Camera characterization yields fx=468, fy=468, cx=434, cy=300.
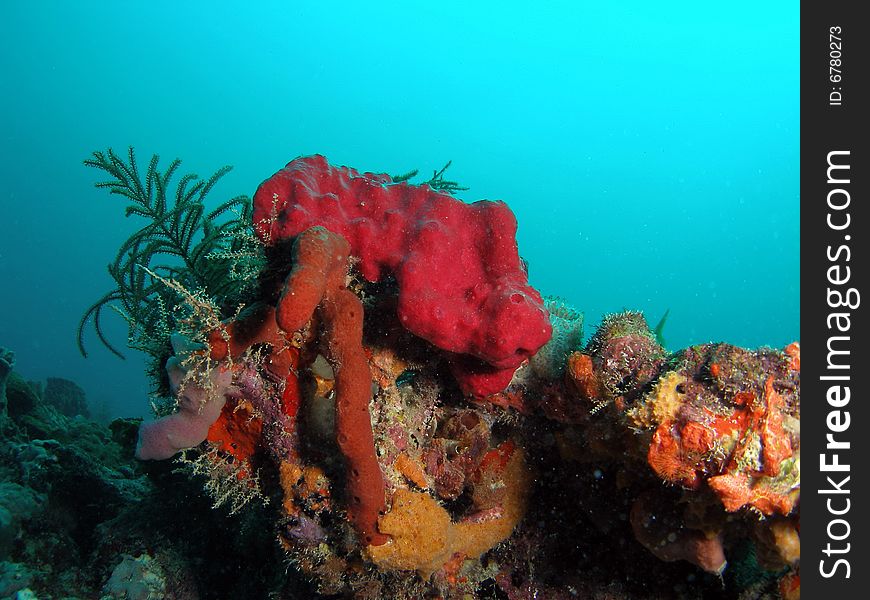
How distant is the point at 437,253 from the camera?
2.57 m

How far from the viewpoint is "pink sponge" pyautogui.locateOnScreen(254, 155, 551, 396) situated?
242 centimetres

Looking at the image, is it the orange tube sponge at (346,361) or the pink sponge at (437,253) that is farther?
the pink sponge at (437,253)

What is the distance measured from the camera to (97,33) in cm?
9644

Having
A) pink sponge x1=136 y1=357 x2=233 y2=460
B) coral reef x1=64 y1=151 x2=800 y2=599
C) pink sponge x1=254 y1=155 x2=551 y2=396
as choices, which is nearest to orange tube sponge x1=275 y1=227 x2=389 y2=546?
coral reef x1=64 y1=151 x2=800 y2=599

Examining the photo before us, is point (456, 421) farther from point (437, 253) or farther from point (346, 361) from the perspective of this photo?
point (437, 253)

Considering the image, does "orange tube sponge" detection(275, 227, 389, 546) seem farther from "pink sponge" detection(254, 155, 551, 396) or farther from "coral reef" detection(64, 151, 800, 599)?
"pink sponge" detection(254, 155, 551, 396)

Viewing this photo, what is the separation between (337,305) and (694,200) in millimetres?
156016

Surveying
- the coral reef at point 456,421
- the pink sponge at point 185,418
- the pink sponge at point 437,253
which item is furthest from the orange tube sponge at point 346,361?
the pink sponge at point 185,418

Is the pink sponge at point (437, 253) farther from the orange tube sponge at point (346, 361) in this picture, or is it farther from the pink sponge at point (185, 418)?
the pink sponge at point (185, 418)

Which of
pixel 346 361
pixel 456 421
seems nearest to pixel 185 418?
pixel 346 361

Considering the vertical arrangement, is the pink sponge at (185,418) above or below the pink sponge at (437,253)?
below

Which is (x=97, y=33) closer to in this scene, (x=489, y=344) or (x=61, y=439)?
(x=61, y=439)

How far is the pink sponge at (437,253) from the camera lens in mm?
2416
